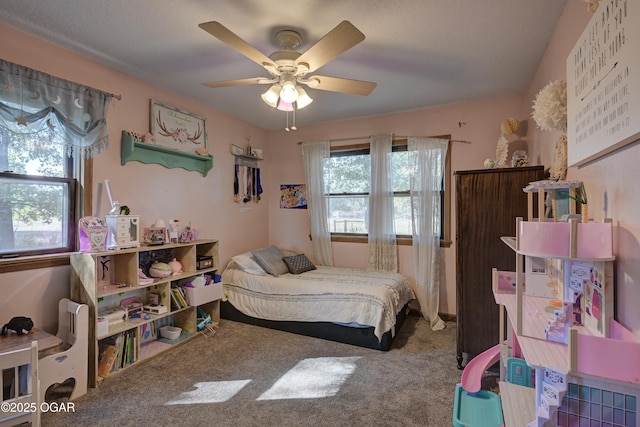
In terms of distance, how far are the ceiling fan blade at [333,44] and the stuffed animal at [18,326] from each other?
2378 millimetres

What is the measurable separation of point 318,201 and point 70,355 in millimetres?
2839

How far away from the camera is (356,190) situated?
397 cm

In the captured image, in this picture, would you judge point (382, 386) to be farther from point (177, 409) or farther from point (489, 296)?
point (177, 409)

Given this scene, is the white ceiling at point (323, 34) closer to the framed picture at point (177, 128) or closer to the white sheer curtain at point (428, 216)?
the framed picture at point (177, 128)

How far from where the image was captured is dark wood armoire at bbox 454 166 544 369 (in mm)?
2197

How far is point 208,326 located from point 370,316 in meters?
1.68

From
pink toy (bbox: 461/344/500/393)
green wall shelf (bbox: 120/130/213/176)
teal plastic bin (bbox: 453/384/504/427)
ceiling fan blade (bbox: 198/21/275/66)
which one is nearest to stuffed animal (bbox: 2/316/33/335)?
green wall shelf (bbox: 120/130/213/176)

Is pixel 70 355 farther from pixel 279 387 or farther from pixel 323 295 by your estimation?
pixel 323 295

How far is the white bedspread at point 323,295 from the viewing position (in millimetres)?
2781

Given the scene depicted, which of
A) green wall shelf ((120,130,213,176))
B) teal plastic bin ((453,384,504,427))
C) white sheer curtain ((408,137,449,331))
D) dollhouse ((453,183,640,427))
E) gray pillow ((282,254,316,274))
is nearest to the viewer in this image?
dollhouse ((453,183,640,427))

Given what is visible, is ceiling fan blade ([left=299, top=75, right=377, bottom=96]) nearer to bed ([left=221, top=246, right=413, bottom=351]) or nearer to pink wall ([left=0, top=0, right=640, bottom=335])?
pink wall ([left=0, top=0, right=640, bottom=335])

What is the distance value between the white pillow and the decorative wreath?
287 centimetres

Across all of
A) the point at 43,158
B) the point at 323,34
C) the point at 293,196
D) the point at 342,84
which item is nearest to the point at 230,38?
the point at 323,34

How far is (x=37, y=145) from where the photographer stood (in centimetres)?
218
